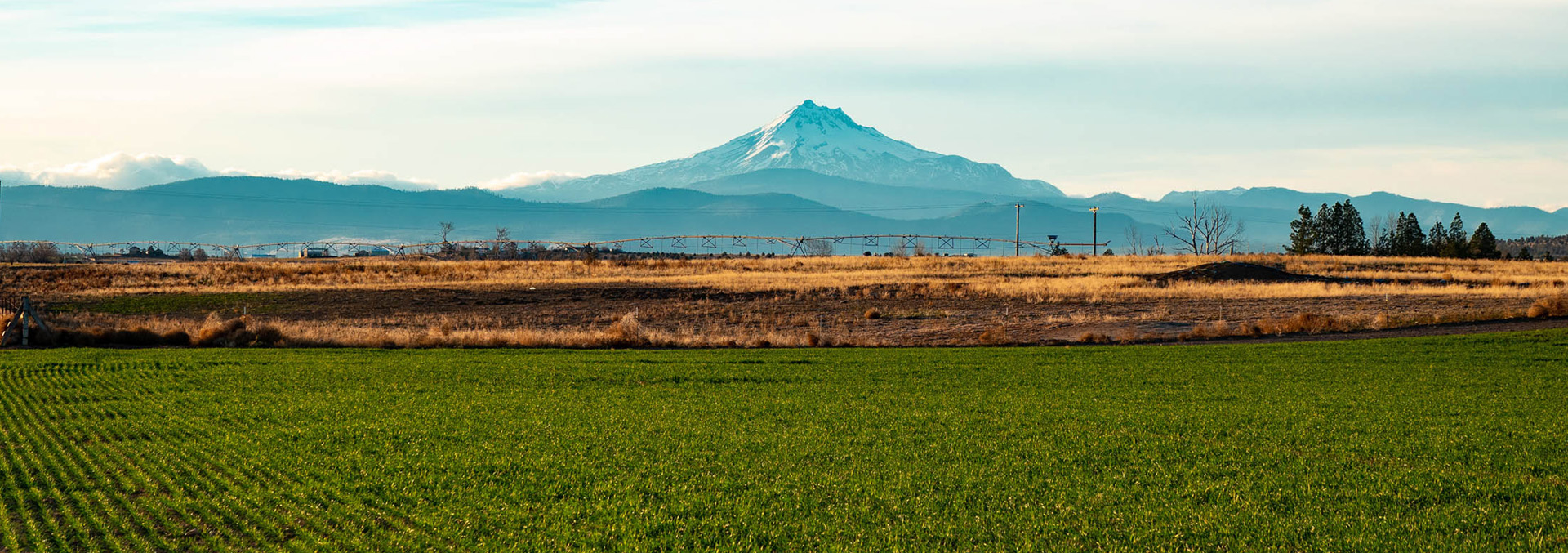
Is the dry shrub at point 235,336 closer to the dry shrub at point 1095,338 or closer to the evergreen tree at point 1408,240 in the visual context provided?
the dry shrub at point 1095,338

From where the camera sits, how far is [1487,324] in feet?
121

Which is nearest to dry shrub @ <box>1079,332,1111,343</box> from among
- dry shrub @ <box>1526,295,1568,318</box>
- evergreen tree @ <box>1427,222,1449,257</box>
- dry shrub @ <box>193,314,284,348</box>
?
dry shrub @ <box>1526,295,1568,318</box>

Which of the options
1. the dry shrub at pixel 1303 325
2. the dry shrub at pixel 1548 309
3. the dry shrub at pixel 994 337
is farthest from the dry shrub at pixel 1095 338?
the dry shrub at pixel 1548 309

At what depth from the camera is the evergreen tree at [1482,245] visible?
11950 centimetres

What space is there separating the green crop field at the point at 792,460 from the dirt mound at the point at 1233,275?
147 ft

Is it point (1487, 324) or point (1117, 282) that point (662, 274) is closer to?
point (1117, 282)

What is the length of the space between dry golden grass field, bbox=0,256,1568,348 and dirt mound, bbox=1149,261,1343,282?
26 cm

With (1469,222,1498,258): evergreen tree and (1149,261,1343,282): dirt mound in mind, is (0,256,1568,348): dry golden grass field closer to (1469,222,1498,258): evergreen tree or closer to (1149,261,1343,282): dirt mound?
(1149,261,1343,282): dirt mound

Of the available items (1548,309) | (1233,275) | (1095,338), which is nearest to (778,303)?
(1095,338)

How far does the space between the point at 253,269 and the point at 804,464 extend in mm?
86596

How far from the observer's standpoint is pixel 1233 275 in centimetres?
6969

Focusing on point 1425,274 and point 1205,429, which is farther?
point 1425,274

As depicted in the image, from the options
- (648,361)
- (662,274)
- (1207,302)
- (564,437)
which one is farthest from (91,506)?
(662,274)

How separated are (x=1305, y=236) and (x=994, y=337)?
119m
